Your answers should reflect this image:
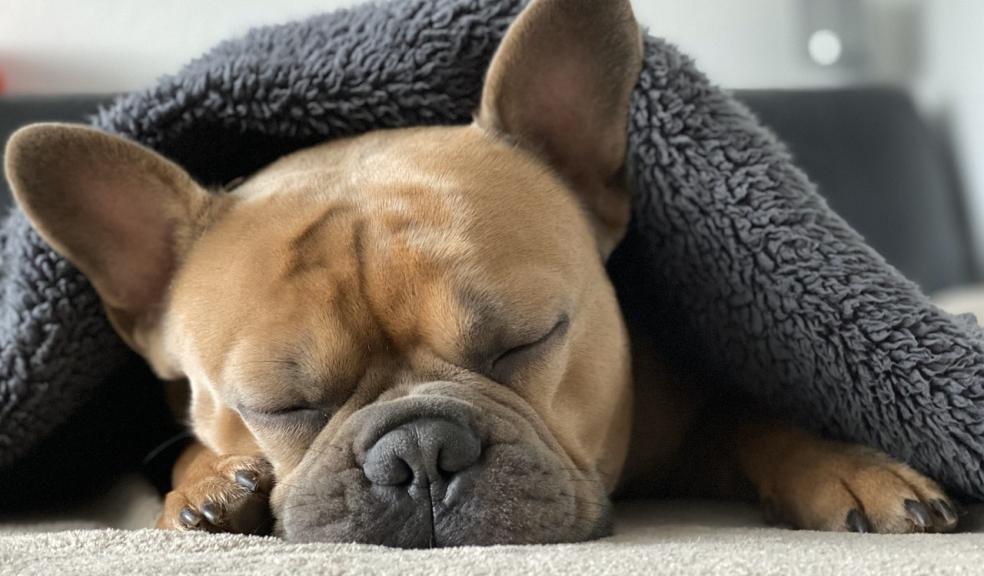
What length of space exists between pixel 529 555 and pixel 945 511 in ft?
1.65

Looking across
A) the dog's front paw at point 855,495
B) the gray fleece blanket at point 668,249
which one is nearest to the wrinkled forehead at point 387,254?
the gray fleece blanket at point 668,249

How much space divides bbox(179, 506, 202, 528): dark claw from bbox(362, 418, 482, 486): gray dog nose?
223 mm

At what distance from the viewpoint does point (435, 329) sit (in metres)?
1.09

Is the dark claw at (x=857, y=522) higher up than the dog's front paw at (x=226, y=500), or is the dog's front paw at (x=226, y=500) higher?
the dark claw at (x=857, y=522)

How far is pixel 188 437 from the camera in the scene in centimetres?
155

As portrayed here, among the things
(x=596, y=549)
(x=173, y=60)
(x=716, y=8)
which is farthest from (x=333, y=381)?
(x=716, y=8)

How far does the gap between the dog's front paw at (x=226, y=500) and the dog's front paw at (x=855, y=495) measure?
60 centimetres

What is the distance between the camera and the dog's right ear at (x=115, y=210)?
4.22 feet

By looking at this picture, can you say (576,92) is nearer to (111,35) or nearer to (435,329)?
(435,329)

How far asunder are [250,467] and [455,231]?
35 centimetres

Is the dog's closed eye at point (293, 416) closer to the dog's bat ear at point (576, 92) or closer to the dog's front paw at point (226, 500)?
the dog's front paw at point (226, 500)

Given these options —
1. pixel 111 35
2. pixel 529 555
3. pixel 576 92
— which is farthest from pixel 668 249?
pixel 111 35

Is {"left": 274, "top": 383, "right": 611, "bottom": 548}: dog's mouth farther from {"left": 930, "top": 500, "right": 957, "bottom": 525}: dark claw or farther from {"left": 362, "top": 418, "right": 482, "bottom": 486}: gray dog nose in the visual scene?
{"left": 930, "top": 500, "right": 957, "bottom": 525}: dark claw

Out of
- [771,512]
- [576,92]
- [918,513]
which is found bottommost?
[771,512]
